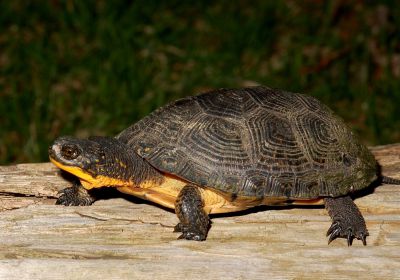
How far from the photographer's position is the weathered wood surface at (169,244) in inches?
145

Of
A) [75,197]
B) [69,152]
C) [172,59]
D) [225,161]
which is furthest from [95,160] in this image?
[172,59]

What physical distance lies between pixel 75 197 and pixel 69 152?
0.53m

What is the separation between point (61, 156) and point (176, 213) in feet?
2.86

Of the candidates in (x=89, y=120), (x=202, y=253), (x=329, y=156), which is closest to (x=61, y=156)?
(x=202, y=253)

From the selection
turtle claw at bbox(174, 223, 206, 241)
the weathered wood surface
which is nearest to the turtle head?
the weathered wood surface

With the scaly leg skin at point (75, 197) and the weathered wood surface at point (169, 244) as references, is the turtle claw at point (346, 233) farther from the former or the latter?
the scaly leg skin at point (75, 197)

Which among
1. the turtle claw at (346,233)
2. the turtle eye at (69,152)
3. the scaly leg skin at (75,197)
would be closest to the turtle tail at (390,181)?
the turtle claw at (346,233)

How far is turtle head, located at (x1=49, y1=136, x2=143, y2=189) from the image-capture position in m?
3.94

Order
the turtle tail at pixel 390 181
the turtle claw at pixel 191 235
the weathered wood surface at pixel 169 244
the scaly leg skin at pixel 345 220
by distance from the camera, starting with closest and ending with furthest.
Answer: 1. the weathered wood surface at pixel 169 244
2. the turtle claw at pixel 191 235
3. the scaly leg skin at pixel 345 220
4. the turtle tail at pixel 390 181

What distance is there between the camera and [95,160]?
4.00m

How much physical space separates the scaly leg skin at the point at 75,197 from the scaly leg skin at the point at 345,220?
5.80 ft

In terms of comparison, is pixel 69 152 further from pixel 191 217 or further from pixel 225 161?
pixel 225 161

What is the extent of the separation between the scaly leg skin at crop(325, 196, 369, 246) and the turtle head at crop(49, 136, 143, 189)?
4.70 ft

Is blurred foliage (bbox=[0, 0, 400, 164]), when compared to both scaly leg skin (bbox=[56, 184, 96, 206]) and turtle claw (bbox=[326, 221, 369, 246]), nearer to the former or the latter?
scaly leg skin (bbox=[56, 184, 96, 206])
